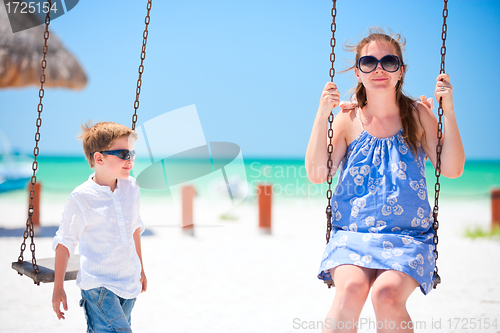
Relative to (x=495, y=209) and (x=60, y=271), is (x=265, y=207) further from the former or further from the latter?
(x=60, y=271)

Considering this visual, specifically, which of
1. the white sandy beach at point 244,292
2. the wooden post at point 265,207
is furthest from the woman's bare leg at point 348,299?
the wooden post at point 265,207

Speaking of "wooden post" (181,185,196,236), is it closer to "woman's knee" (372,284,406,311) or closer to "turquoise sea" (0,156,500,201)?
"woman's knee" (372,284,406,311)

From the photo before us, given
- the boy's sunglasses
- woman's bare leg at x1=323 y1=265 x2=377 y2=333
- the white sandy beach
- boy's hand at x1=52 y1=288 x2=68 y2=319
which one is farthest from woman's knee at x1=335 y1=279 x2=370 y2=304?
the white sandy beach

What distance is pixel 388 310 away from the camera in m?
1.77

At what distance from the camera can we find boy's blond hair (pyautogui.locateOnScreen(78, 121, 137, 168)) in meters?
2.03

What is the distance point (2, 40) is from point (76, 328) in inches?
248

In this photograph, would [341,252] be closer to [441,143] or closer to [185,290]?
[441,143]

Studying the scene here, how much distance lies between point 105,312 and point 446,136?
5.56 ft

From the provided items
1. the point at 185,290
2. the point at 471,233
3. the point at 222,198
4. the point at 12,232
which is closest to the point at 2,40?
the point at 12,232

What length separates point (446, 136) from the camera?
2.13m

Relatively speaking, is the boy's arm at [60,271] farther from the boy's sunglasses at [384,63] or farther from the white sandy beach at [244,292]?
the white sandy beach at [244,292]

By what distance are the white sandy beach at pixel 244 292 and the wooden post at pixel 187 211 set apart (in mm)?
682

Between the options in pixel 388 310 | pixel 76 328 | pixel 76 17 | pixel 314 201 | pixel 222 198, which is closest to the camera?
pixel 388 310

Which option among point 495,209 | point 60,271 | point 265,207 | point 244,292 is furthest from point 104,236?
point 495,209
